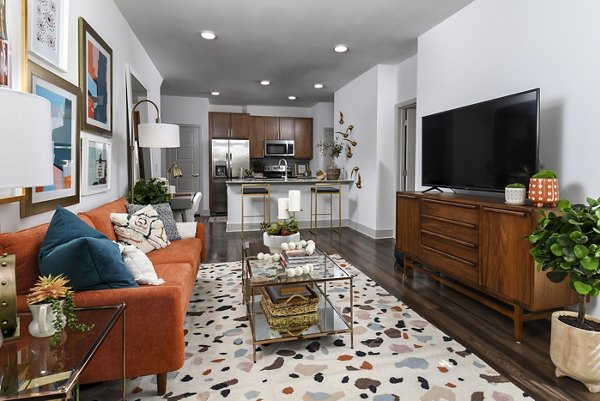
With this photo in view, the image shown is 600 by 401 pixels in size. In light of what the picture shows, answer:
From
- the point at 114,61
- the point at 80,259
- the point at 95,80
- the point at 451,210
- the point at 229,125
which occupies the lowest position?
the point at 80,259

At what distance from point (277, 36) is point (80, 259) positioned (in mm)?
3627

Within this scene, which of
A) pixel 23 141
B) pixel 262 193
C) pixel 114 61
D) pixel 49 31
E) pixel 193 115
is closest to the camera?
pixel 23 141

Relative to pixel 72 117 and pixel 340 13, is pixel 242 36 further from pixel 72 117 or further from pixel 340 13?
pixel 72 117

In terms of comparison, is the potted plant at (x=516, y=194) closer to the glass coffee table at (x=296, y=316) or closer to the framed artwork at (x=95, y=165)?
the glass coffee table at (x=296, y=316)

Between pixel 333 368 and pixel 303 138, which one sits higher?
pixel 303 138

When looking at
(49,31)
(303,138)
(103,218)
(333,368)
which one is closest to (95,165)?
(103,218)

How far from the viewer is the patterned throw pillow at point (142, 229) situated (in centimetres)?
280

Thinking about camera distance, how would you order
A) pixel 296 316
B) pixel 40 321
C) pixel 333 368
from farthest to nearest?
pixel 296 316 → pixel 333 368 → pixel 40 321

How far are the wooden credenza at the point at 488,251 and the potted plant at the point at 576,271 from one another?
1.08ft

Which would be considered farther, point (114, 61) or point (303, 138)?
point (303, 138)

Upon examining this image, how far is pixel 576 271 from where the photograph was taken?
1822 millimetres

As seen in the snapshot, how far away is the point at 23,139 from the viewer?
39.3 inches

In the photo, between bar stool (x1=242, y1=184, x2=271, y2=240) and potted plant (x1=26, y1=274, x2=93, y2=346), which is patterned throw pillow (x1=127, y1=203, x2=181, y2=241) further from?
bar stool (x1=242, y1=184, x2=271, y2=240)

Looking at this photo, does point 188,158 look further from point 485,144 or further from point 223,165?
point 485,144
